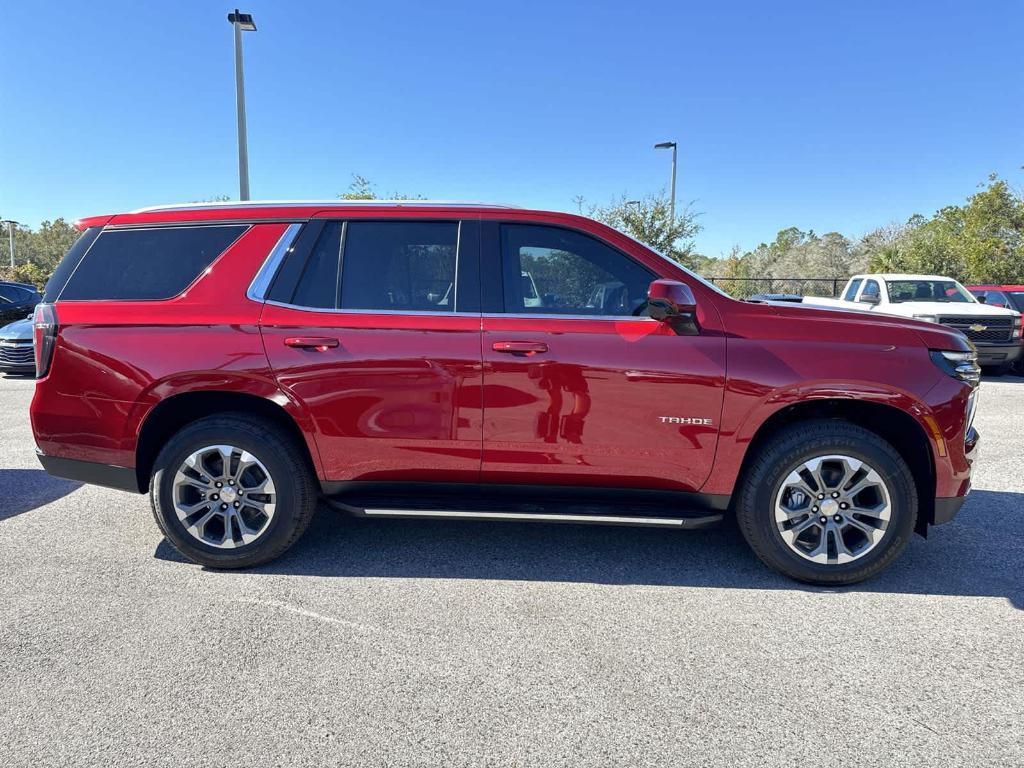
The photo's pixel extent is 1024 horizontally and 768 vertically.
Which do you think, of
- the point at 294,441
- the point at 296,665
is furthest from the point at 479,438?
the point at 296,665

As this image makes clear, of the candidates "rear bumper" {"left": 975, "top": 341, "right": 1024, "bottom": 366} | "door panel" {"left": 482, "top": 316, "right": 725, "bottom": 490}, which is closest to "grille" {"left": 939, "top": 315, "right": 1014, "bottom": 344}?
"rear bumper" {"left": 975, "top": 341, "right": 1024, "bottom": 366}

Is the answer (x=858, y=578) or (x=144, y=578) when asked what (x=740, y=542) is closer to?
(x=858, y=578)

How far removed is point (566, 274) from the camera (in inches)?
134

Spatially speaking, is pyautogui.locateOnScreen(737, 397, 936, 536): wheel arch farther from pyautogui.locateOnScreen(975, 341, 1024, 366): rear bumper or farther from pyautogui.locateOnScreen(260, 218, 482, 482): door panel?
pyautogui.locateOnScreen(975, 341, 1024, 366): rear bumper

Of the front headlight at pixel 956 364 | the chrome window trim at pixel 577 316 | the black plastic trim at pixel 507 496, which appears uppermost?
the chrome window trim at pixel 577 316

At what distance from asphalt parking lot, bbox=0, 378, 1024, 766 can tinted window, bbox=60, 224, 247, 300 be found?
1.52 meters

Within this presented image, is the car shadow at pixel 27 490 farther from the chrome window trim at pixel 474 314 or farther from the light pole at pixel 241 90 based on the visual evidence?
the light pole at pixel 241 90

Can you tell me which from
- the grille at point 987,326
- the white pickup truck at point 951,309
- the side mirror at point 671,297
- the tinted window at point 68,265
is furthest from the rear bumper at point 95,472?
the grille at point 987,326

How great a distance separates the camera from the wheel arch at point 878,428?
Answer: 3.29 metres

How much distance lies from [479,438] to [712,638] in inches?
56.8

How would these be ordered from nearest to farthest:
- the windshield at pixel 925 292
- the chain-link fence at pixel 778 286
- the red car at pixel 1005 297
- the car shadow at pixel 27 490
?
the car shadow at pixel 27 490, the windshield at pixel 925 292, the red car at pixel 1005 297, the chain-link fence at pixel 778 286

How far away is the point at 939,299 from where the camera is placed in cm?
1199

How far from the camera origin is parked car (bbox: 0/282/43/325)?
41.8ft

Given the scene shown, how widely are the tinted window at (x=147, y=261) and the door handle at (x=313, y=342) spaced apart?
671mm
